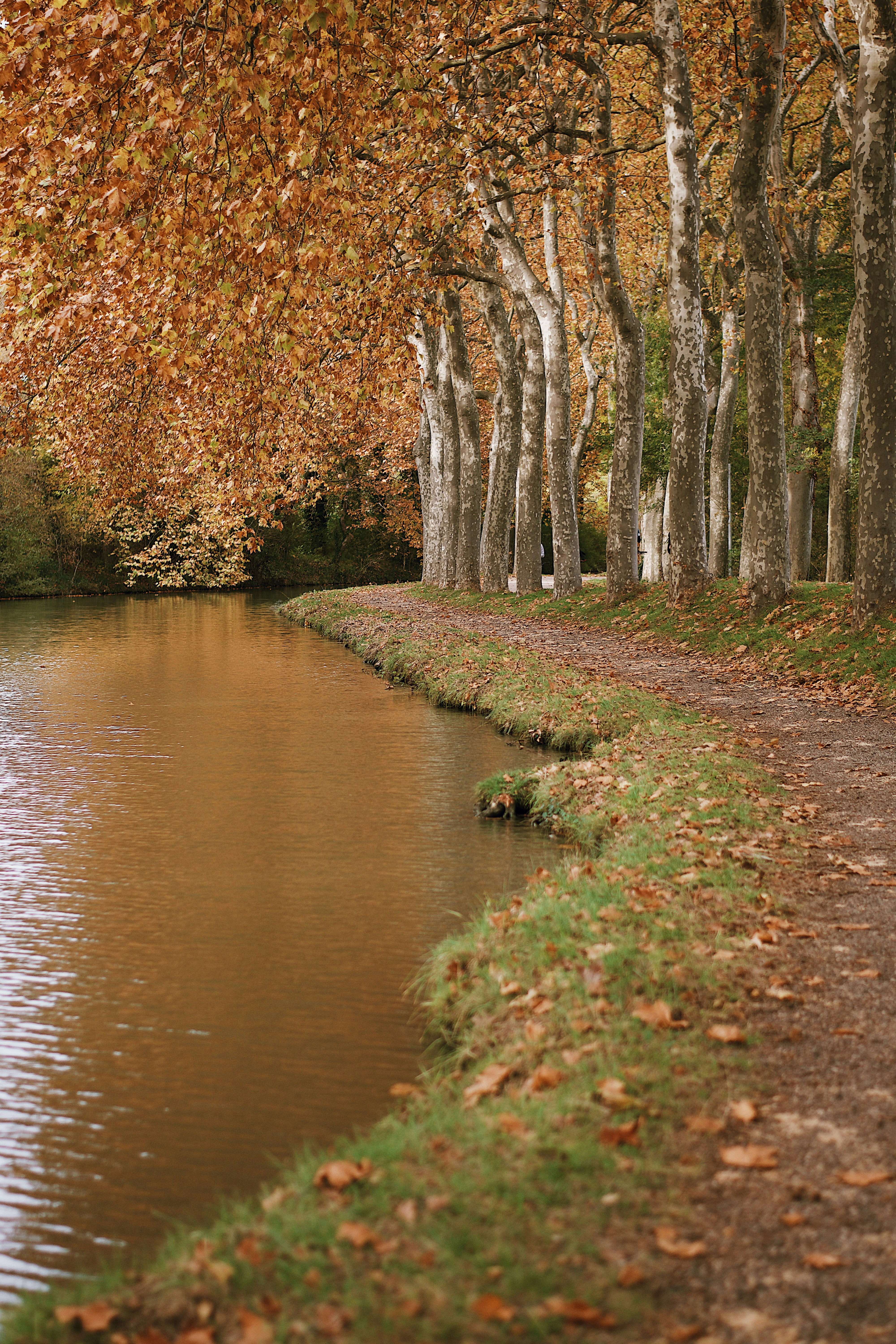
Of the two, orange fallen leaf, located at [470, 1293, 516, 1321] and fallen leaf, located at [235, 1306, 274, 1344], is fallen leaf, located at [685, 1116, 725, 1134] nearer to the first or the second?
orange fallen leaf, located at [470, 1293, 516, 1321]

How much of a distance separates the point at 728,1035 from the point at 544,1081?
2.71 ft

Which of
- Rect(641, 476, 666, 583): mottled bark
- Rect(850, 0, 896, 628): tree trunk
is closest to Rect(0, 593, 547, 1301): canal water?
Rect(850, 0, 896, 628): tree trunk

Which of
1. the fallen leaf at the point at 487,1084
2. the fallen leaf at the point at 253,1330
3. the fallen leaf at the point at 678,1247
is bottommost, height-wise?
the fallen leaf at the point at 253,1330

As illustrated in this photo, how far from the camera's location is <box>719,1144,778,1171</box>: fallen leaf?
383 cm

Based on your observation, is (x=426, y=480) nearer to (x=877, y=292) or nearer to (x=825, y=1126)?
(x=877, y=292)

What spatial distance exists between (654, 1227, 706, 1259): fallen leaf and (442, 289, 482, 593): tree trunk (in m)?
26.8

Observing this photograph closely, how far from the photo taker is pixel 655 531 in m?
37.4

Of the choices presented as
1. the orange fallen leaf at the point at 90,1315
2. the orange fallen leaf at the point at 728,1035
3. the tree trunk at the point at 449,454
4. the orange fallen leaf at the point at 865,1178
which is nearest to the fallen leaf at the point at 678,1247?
the orange fallen leaf at the point at 865,1178

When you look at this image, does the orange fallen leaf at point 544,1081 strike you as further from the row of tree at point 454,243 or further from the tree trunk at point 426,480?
the tree trunk at point 426,480

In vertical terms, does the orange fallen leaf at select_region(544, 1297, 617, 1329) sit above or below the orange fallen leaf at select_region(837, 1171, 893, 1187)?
below

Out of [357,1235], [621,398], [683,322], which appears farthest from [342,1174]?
[621,398]

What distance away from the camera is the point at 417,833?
9.91 metres

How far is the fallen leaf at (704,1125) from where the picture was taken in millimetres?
4074

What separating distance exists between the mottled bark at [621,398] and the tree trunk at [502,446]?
5.37 meters
